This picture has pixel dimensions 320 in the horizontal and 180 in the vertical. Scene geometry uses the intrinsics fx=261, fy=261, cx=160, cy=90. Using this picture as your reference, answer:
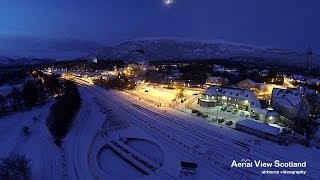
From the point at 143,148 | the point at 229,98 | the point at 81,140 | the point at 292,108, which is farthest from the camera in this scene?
the point at 229,98

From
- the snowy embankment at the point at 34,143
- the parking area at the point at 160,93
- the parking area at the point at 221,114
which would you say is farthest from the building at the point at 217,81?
the snowy embankment at the point at 34,143

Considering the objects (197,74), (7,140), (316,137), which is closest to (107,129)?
(7,140)

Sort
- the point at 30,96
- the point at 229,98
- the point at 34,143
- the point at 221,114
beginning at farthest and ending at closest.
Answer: the point at 30,96, the point at 229,98, the point at 221,114, the point at 34,143

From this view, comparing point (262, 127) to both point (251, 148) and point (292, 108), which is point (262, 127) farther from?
point (292, 108)

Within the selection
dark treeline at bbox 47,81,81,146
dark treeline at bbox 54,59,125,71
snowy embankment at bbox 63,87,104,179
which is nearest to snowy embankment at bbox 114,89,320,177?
snowy embankment at bbox 63,87,104,179

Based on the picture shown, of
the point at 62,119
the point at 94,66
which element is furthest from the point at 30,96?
the point at 94,66

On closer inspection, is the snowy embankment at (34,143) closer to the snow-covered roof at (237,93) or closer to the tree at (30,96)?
the tree at (30,96)

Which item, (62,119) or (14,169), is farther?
(62,119)

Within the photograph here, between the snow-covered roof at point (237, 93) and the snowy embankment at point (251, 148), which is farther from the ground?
the snow-covered roof at point (237, 93)
